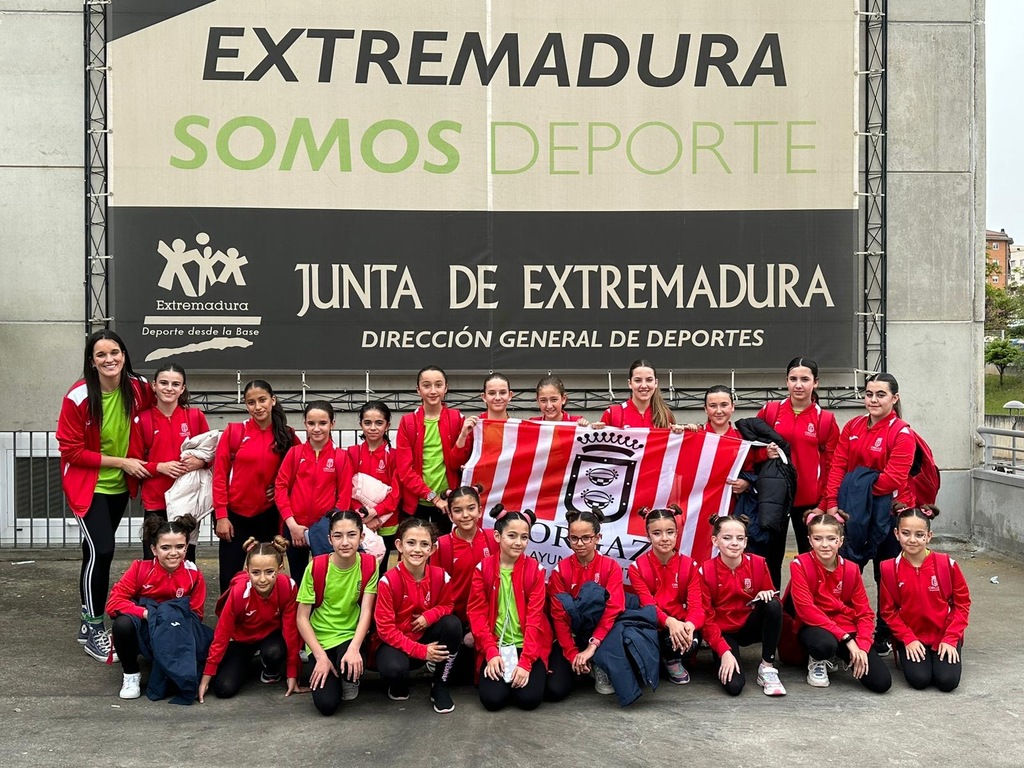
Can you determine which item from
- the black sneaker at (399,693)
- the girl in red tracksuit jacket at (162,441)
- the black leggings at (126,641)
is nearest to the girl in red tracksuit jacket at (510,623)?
the black sneaker at (399,693)

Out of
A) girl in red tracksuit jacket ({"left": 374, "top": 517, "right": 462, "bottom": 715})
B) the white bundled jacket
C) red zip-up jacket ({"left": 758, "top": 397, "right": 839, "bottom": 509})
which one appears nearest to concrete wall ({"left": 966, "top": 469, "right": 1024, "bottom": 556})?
red zip-up jacket ({"left": 758, "top": 397, "right": 839, "bottom": 509})

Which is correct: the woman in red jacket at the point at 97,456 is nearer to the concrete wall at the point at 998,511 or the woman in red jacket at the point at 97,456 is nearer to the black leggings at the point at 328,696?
the black leggings at the point at 328,696

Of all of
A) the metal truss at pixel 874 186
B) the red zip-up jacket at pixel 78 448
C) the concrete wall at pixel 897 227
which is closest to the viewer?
the red zip-up jacket at pixel 78 448

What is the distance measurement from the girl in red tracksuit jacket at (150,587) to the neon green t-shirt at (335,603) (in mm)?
743

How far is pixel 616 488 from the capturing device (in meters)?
6.14

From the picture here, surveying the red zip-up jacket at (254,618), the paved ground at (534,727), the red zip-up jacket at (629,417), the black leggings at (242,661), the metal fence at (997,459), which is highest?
the red zip-up jacket at (629,417)

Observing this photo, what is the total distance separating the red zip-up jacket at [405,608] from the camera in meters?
4.90

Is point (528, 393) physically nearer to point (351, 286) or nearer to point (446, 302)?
point (446, 302)

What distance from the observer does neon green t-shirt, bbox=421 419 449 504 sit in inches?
234

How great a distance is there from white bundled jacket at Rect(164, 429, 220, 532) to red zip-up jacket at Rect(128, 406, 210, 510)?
0.05 meters

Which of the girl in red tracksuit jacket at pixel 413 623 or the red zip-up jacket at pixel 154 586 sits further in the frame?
the red zip-up jacket at pixel 154 586

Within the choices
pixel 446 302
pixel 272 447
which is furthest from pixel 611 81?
pixel 272 447

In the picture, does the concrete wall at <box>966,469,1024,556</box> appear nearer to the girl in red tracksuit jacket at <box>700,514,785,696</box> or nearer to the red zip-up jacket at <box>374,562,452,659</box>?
the girl in red tracksuit jacket at <box>700,514,785,696</box>

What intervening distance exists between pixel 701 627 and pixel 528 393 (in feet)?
13.1
